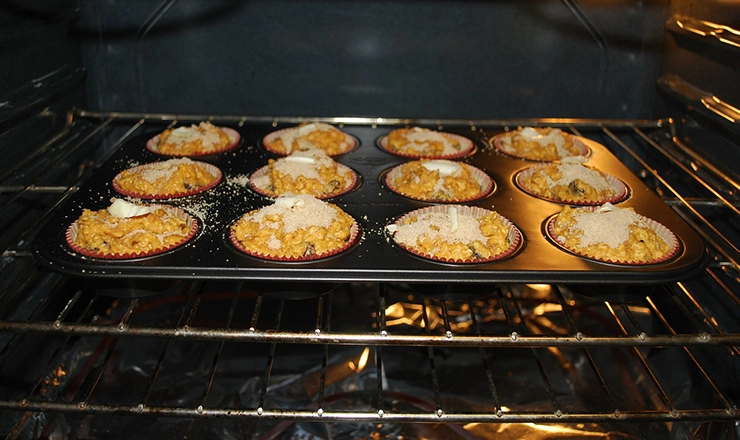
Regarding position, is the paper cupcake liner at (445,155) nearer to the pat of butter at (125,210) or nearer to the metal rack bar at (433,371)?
the metal rack bar at (433,371)

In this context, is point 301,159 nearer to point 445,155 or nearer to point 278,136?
point 278,136

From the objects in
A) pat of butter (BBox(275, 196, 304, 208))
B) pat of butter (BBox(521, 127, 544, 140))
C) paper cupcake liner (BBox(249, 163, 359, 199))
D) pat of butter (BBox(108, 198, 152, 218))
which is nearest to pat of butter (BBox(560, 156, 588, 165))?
pat of butter (BBox(521, 127, 544, 140))

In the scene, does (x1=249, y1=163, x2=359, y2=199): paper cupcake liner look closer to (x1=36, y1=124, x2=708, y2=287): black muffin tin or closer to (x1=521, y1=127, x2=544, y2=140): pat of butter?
(x1=36, y1=124, x2=708, y2=287): black muffin tin

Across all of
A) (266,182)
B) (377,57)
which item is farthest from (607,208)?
(377,57)

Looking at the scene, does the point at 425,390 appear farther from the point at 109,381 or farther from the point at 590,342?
the point at 109,381

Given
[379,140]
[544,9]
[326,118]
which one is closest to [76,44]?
[326,118]

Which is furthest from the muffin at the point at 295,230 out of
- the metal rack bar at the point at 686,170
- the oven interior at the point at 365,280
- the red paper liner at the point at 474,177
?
the metal rack bar at the point at 686,170
